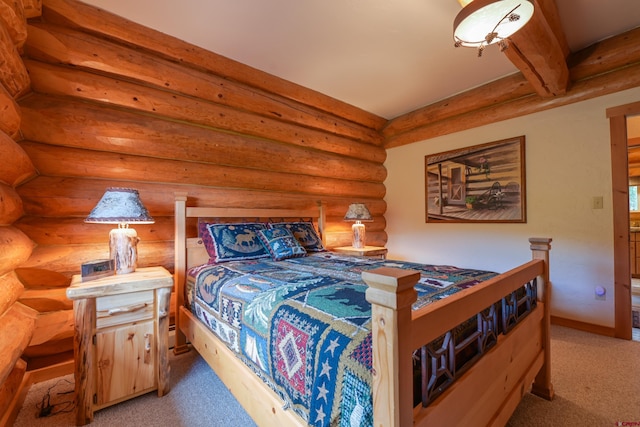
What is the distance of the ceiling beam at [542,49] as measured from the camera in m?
1.91

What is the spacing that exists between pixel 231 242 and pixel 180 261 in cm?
44

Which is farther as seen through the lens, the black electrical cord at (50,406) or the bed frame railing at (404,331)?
the black electrical cord at (50,406)

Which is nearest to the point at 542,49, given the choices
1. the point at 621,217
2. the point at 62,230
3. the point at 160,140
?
the point at 621,217

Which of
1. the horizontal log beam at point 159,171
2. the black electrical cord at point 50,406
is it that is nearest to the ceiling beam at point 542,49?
the horizontal log beam at point 159,171

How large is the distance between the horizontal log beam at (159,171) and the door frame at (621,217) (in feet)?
9.27

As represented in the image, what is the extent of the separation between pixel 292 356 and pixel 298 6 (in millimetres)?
2309

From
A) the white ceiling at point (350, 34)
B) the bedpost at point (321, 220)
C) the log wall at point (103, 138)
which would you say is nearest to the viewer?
the log wall at point (103, 138)

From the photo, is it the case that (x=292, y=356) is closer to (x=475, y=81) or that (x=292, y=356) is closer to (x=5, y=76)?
(x=5, y=76)

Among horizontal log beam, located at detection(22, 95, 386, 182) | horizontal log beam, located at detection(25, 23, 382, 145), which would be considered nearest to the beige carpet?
horizontal log beam, located at detection(22, 95, 386, 182)

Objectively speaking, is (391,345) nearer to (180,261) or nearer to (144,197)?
(180,261)

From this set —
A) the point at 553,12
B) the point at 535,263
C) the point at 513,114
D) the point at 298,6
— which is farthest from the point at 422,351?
the point at 513,114

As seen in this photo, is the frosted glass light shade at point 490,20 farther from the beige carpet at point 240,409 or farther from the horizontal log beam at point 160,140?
the beige carpet at point 240,409

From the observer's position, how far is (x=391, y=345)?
2.18 feet

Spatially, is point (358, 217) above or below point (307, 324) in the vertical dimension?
above
